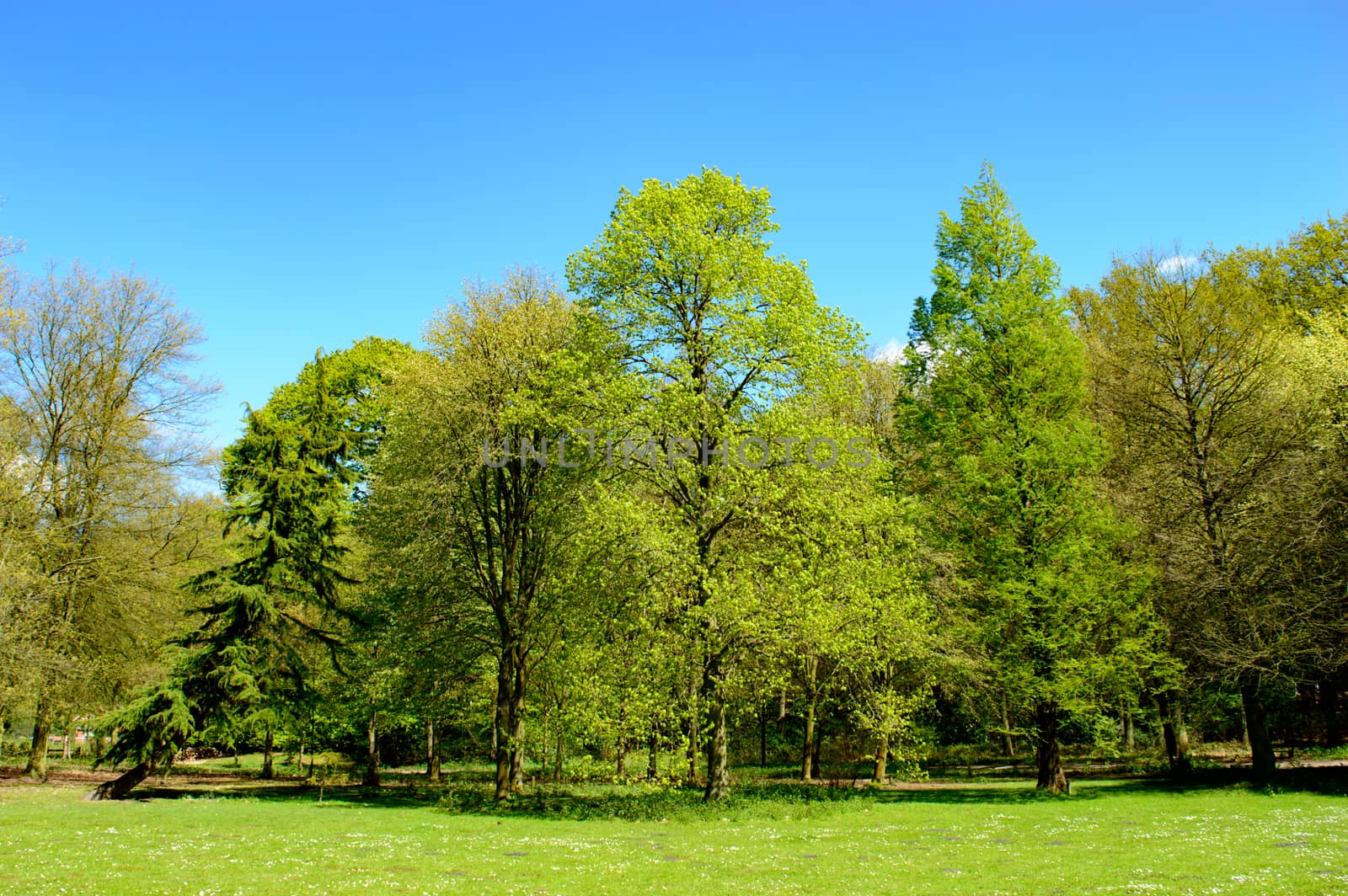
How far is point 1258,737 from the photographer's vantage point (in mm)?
22312

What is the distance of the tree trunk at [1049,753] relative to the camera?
2231cm

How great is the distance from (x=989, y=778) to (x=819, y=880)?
21537mm

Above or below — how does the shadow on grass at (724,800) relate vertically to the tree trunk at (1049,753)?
below

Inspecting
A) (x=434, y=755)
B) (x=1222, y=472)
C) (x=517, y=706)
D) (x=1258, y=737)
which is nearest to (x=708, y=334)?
(x=517, y=706)

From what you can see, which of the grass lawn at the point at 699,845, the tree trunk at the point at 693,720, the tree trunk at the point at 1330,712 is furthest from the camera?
the tree trunk at the point at 1330,712

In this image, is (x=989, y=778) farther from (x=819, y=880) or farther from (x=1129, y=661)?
(x=819, y=880)

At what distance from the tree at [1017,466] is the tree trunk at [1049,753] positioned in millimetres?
38

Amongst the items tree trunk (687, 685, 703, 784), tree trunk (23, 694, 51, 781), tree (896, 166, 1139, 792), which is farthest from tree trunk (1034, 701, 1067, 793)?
tree trunk (23, 694, 51, 781)

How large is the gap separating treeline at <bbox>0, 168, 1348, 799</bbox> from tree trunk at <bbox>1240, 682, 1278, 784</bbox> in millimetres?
100

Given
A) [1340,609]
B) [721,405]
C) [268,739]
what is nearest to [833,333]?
[721,405]

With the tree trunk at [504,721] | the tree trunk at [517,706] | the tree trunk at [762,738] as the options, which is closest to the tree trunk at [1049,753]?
the tree trunk at [517,706]

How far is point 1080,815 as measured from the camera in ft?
57.6

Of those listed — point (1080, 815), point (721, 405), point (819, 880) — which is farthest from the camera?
point (721, 405)

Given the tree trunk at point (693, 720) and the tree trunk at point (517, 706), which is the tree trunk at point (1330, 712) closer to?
the tree trunk at point (693, 720)
